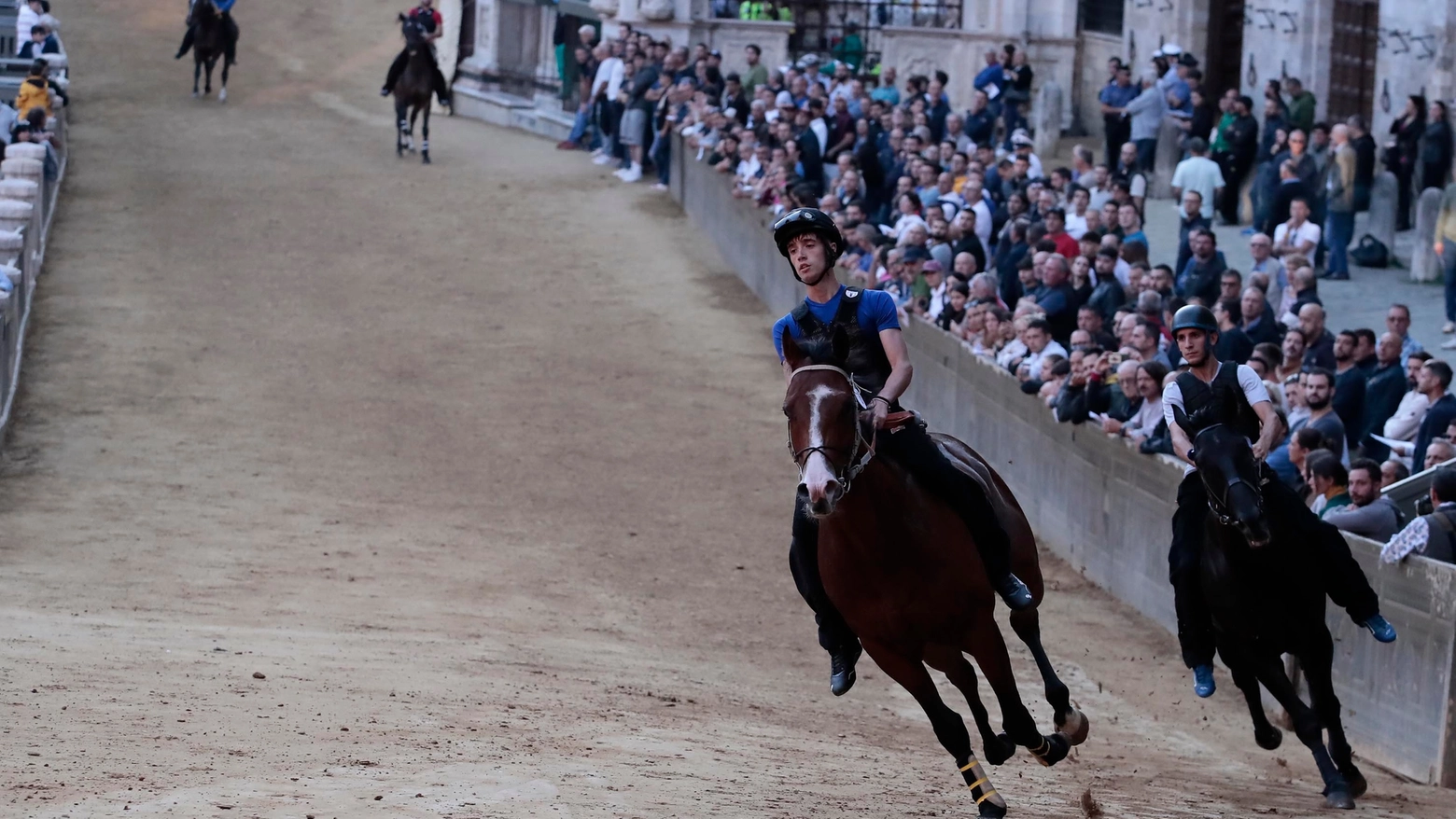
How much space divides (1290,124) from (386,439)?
508 inches

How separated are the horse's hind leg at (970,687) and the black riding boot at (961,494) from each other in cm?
43

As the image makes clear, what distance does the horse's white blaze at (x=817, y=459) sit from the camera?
7938mm

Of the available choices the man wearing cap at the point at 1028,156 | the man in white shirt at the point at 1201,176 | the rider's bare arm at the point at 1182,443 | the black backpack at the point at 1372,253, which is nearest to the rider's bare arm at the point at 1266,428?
the rider's bare arm at the point at 1182,443

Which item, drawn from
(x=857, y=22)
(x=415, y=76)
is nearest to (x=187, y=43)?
(x=415, y=76)

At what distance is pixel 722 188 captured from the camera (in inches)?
1129

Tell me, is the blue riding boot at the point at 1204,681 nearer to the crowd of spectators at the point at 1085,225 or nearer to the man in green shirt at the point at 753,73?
the crowd of spectators at the point at 1085,225

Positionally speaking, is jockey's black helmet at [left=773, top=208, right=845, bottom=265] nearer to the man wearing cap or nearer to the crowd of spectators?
the crowd of spectators

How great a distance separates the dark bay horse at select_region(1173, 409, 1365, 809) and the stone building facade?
1632cm

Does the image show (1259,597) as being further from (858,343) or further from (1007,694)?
(858,343)

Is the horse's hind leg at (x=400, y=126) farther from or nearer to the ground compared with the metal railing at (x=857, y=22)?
nearer to the ground

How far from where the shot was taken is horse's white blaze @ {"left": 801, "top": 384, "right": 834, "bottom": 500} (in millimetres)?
7938

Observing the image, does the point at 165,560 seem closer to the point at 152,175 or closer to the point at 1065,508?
the point at 1065,508

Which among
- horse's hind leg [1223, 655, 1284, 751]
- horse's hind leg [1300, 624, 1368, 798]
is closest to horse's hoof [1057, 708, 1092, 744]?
horse's hind leg [1223, 655, 1284, 751]

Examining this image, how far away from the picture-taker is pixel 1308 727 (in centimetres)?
1035
